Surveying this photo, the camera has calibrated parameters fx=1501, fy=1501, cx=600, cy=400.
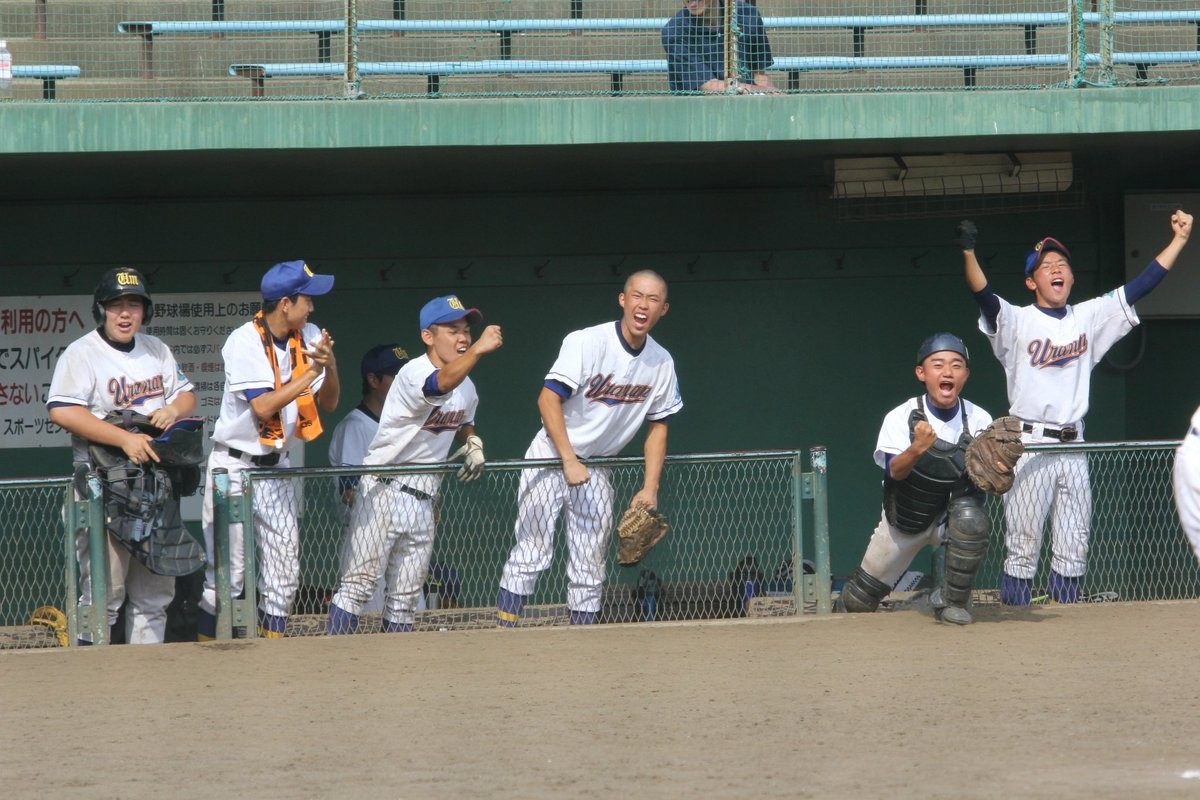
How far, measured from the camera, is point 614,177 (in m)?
9.00

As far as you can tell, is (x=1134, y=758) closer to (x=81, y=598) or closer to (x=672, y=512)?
(x=672, y=512)

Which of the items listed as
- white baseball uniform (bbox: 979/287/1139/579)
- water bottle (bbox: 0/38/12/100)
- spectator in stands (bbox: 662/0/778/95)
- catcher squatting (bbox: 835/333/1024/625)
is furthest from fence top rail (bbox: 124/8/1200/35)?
catcher squatting (bbox: 835/333/1024/625)

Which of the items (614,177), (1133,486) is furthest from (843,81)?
(1133,486)

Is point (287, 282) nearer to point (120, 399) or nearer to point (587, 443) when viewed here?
point (120, 399)

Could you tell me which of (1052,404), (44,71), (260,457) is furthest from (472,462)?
(44,71)

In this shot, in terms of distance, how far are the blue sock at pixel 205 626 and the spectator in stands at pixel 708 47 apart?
363 cm

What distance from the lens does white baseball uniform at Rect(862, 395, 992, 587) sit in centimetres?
664

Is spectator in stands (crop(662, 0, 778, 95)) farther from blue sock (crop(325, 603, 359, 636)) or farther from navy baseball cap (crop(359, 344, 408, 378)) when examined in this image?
blue sock (crop(325, 603, 359, 636))

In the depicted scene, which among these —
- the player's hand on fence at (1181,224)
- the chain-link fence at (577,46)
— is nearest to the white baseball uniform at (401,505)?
the chain-link fence at (577,46)

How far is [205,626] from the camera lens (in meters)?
6.74

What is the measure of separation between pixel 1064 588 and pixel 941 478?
1.06m

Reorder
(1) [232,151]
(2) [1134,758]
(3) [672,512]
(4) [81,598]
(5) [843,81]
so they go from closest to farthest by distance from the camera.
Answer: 1. (2) [1134,758]
2. (4) [81,598]
3. (3) [672,512]
4. (1) [232,151]
5. (5) [843,81]

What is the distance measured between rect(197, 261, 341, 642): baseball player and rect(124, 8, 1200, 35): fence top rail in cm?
195

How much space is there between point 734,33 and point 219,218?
11.0 ft
